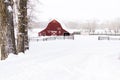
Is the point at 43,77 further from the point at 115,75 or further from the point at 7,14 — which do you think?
the point at 7,14

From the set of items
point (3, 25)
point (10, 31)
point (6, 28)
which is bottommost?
point (10, 31)

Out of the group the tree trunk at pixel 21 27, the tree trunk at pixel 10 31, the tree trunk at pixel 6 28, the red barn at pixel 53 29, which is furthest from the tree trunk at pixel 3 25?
the red barn at pixel 53 29

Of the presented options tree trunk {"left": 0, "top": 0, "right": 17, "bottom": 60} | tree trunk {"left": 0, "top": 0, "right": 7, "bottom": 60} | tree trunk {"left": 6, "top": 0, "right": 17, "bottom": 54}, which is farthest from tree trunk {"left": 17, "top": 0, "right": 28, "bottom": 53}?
tree trunk {"left": 0, "top": 0, "right": 7, "bottom": 60}

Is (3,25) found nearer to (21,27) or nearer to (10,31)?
(10,31)

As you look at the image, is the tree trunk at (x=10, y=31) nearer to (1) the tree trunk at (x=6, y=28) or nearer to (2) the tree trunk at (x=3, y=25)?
(1) the tree trunk at (x=6, y=28)

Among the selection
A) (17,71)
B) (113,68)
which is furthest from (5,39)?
(113,68)

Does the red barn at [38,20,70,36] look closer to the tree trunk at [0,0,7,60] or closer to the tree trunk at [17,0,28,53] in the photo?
the tree trunk at [17,0,28,53]

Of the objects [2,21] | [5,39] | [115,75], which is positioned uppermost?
[2,21]

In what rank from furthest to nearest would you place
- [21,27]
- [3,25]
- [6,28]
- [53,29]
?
1. [53,29]
2. [21,27]
3. [6,28]
4. [3,25]

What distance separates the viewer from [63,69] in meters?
9.48

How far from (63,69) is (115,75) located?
5.98ft

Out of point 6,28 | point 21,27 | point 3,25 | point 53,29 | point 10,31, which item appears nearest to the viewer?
point 3,25

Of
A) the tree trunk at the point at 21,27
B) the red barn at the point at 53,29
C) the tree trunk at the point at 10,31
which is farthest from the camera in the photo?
the red barn at the point at 53,29

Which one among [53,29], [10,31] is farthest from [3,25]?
[53,29]
